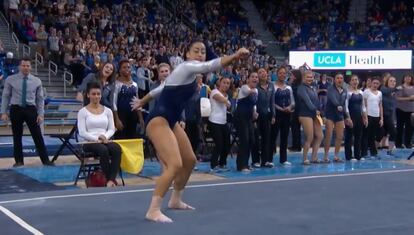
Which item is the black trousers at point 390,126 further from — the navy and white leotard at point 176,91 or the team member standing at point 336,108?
the navy and white leotard at point 176,91

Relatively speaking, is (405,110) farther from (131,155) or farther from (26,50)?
(26,50)

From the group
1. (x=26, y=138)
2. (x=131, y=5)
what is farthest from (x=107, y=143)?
(x=131, y=5)

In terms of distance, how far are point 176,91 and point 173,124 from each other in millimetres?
295

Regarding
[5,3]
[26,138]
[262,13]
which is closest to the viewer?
[26,138]

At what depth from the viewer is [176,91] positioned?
501 centimetres

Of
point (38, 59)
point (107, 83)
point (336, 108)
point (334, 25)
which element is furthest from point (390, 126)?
point (334, 25)

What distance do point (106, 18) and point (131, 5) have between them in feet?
8.74

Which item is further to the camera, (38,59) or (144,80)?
(38,59)

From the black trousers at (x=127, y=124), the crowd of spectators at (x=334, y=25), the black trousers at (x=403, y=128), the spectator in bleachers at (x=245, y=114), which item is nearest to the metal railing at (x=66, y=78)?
the black trousers at (x=127, y=124)

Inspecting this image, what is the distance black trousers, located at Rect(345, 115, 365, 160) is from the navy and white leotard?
5579mm

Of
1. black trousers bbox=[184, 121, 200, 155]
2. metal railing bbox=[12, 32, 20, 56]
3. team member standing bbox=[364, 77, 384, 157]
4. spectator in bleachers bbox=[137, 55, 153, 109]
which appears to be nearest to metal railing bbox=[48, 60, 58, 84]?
metal railing bbox=[12, 32, 20, 56]

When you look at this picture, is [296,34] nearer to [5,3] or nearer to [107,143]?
[5,3]

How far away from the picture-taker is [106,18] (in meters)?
18.4

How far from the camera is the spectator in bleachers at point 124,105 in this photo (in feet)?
27.0
